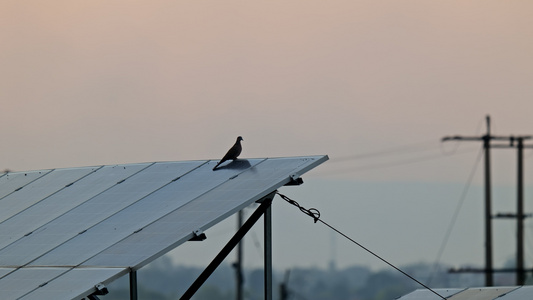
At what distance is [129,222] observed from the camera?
21156mm

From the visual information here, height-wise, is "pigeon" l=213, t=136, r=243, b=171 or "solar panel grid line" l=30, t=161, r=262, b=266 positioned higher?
"pigeon" l=213, t=136, r=243, b=171

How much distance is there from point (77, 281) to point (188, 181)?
450 cm

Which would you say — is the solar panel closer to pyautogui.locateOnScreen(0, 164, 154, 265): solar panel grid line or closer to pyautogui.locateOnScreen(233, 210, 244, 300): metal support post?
pyautogui.locateOnScreen(0, 164, 154, 265): solar panel grid line

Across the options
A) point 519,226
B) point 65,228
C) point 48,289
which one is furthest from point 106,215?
point 519,226

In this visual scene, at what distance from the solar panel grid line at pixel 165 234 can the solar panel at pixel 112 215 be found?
Result: 2 cm

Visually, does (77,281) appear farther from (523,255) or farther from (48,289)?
(523,255)

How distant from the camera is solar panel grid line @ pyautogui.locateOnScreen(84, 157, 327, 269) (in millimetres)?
18766

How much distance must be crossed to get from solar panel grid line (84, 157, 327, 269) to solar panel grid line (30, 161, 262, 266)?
0.33 metres

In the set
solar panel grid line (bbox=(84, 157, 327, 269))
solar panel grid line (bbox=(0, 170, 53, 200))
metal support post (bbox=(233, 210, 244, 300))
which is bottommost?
metal support post (bbox=(233, 210, 244, 300))

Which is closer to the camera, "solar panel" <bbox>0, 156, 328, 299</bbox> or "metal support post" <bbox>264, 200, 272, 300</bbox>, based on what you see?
"solar panel" <bbox>0, 156, 328, 299</bbox>

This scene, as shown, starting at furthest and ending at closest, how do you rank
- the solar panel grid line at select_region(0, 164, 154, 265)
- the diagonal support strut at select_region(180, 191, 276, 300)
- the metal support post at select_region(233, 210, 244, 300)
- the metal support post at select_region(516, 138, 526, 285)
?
the metal support post at select_region(233, 210, 244, 300) → the metal support post at select_region(516, 138, 526, 285) → the solar panel grid line at select_region(0, 164, 154, 265) → the diagonal support strut at select_region(180, 191, 276, 300)

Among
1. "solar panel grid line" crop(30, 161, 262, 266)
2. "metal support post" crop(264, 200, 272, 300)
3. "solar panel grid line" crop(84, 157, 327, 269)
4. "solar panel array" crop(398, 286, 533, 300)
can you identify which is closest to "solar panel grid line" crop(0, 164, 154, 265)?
"solar panel grid line" crop(30, 161, 262, 266)

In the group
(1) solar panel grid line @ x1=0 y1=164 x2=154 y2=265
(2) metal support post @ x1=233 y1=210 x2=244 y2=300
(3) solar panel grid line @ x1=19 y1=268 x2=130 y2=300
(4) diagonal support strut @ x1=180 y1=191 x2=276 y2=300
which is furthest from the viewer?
(2) metal support post @ x1=233 y1=210 x2=244 y2=300

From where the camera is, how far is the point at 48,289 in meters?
18.7
